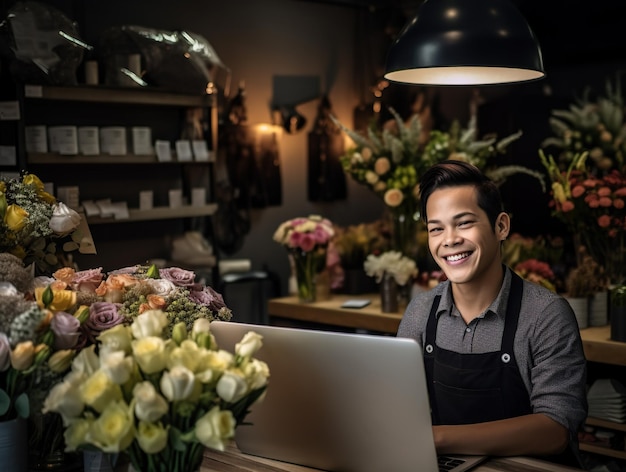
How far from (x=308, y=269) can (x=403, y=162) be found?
751 millimetres

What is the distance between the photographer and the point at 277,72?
652 cm

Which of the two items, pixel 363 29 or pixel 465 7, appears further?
pixel 363 29

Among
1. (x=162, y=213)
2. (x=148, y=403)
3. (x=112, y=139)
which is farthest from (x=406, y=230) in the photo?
(x=148, y=403)

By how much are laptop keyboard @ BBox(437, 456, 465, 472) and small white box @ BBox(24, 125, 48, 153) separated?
11.0ft

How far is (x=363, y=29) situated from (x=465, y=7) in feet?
16.5

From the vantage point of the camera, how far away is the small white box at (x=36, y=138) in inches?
180

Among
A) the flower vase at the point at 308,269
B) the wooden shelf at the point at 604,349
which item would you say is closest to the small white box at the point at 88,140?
the flower vase at the point at 308,269

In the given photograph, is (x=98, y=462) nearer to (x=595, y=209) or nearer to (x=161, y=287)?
(x=161, y=287)

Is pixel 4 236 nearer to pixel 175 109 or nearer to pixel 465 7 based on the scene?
pixel 465 7

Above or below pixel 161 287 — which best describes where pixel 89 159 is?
above

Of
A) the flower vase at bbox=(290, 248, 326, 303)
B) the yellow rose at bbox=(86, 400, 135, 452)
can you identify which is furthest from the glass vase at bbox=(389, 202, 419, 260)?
the yellow rose at bbox=(86, 400, 135, 452)

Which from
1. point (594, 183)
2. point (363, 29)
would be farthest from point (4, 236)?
point (363, 29)

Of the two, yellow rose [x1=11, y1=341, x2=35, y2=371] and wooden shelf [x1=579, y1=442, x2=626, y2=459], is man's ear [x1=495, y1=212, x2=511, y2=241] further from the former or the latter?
wooden shelf [x1=579, y1=442, x2=626, y2=459]

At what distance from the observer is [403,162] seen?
4340mm
